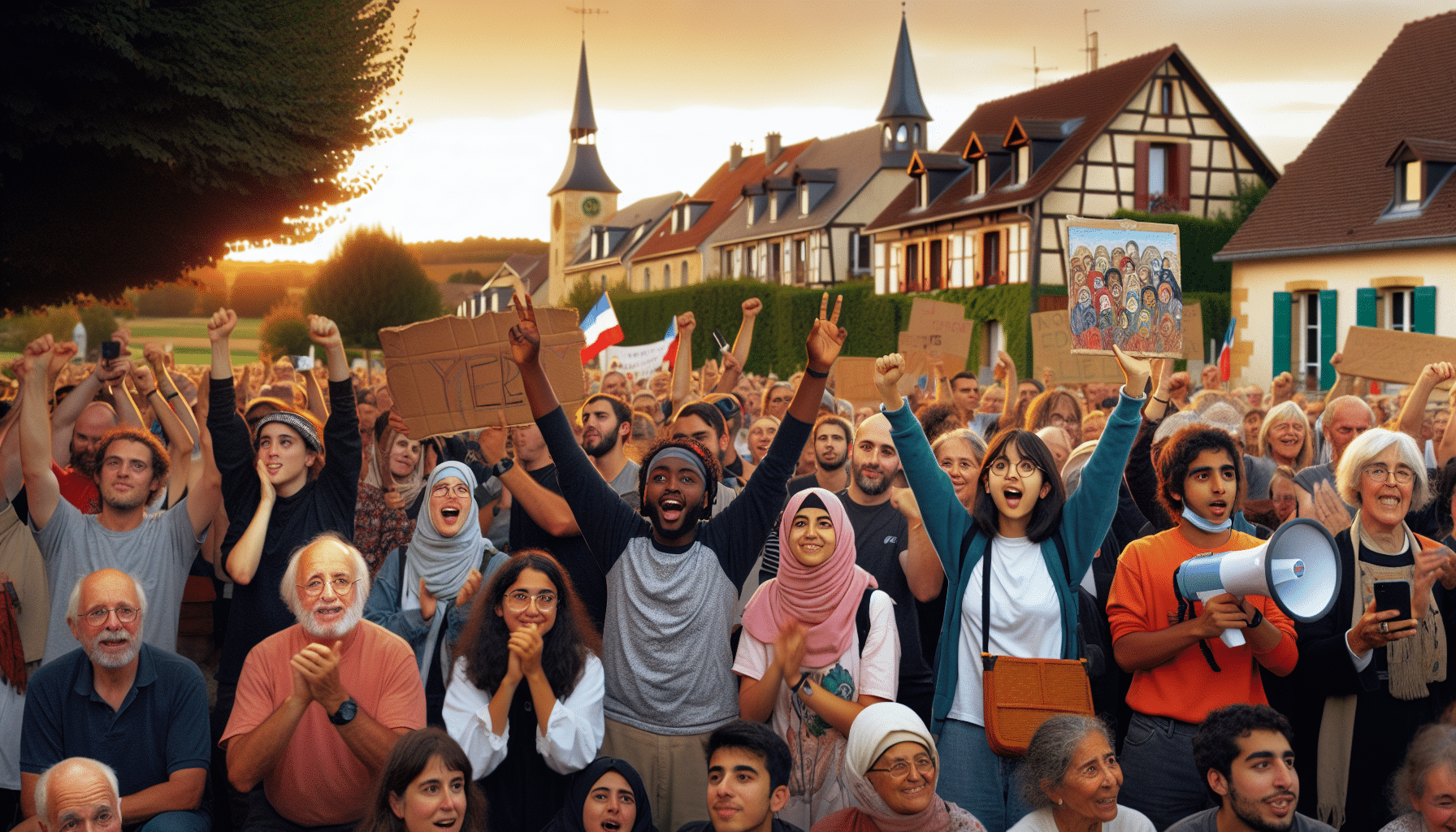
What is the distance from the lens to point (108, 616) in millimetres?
4102

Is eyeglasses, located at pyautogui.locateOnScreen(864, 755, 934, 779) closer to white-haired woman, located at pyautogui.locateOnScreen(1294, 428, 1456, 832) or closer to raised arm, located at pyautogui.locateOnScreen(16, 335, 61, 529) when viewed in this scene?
white-haired woman, located at pyautogui.locateOnScreen(1294, 428, 1456, 832)

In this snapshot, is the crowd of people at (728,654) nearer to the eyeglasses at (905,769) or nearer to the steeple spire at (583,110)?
the eyeglasses at (905,769)

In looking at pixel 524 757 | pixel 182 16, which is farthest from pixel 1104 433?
pixel 182 16

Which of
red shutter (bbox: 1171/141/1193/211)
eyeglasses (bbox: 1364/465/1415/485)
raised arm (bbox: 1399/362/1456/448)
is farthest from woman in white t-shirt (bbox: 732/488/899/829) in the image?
red shutter (bbox: 1171/141/1193/211)

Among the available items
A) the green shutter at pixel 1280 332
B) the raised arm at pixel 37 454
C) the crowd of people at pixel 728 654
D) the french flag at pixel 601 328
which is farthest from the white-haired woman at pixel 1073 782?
the green shutter at pixel 1280 332

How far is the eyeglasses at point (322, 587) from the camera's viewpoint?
4.10 m

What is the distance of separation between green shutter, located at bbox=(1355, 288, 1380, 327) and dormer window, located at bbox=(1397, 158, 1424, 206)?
172 centimetres

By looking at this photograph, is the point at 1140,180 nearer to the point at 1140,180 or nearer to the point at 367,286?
the point at 1140,180

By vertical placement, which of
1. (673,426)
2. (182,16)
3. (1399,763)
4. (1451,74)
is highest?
(1451,74)

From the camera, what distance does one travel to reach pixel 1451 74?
23.9m

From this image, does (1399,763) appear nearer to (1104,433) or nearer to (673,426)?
(1104,433)

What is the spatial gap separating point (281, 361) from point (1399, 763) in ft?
34.0

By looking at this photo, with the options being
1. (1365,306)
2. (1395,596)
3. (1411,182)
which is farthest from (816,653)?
(1411,182)

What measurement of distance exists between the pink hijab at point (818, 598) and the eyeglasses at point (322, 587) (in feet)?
4.31
